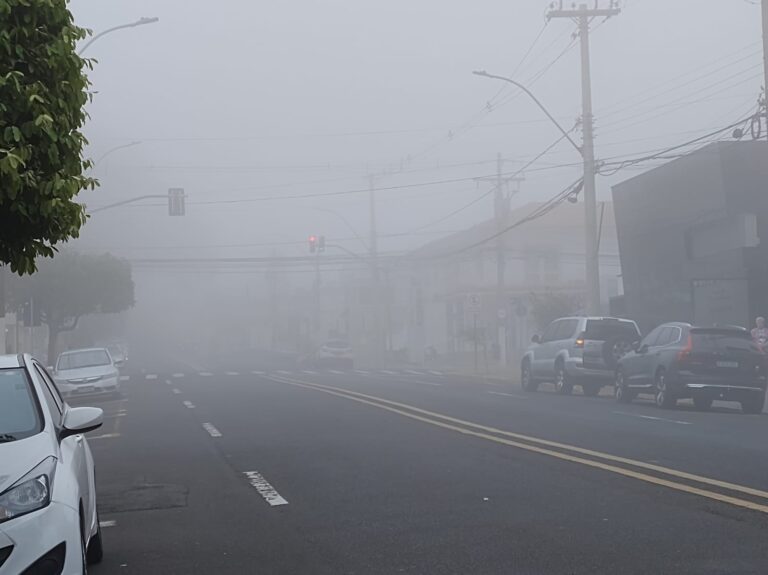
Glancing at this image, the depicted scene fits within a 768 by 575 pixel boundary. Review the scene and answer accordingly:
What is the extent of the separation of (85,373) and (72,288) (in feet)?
77.3

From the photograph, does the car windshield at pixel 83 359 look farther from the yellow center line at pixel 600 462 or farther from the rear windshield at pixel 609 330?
the rear windshield at pixel 609 330

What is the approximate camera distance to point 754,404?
2284 cm

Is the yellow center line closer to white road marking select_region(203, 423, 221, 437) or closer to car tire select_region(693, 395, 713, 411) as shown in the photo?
white road marking select_region(203, 423, 221, 437)

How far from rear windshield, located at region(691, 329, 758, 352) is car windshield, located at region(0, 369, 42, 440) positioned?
17447mm

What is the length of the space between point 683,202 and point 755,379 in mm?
14951

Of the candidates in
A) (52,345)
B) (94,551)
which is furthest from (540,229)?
(94,551)

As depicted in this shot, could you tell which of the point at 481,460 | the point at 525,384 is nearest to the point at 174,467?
the point at 481,460

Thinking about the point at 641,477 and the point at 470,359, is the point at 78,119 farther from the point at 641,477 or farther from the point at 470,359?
the point at 470,359

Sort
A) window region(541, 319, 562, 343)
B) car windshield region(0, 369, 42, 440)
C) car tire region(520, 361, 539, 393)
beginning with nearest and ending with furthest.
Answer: car windshield region(0, 369, 42, 440), window region(541, 319, 562, 343), car tire region(520, 361, 539, 393)

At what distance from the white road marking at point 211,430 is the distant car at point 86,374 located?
11.2 metres

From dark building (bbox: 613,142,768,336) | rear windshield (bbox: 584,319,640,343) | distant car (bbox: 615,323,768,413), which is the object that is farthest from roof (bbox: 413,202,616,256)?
distant car (bbox: 615,323,768,413)

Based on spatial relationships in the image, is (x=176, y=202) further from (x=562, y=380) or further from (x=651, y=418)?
(x=651, y=418)

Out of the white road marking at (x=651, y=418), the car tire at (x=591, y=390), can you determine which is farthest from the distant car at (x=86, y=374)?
the white road marking at (x=651, y=418)

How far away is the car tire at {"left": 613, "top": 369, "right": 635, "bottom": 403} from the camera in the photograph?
2505 cm
